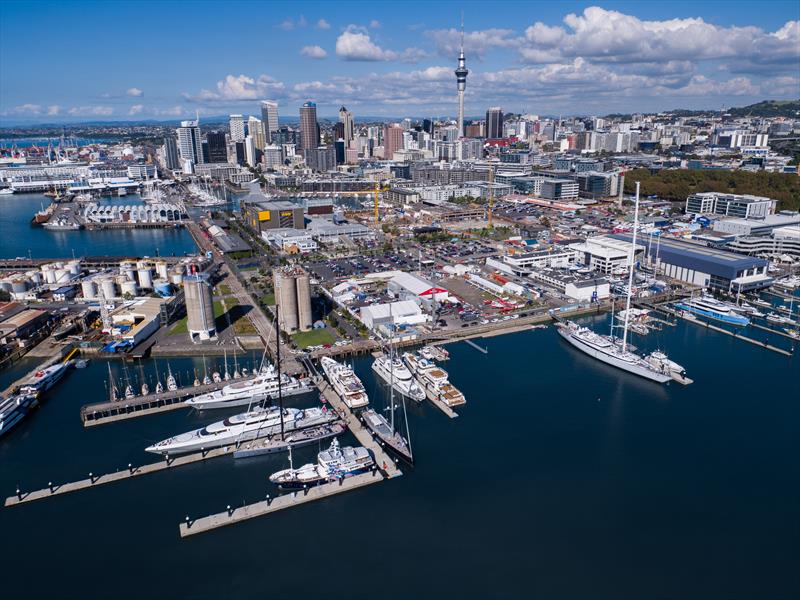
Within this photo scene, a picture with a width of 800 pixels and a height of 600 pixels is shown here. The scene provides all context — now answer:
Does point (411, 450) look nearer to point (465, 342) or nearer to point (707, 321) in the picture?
point (465, 342)

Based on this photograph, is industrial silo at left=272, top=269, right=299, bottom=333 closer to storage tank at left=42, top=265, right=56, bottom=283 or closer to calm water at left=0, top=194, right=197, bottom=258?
storage tank at left=42, top=265, right=56, bottom=283

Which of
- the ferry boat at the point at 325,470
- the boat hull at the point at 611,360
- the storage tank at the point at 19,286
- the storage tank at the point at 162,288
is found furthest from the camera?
the storage tank at the point at 162,288

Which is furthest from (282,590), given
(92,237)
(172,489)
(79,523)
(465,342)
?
(92,237)

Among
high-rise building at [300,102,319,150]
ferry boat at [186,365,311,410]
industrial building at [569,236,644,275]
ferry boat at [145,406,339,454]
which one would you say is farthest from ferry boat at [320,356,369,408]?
high-rise building at [300,102,319,150]

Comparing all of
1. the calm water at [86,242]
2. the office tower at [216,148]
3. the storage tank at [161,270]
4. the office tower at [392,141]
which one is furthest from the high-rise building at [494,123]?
the storage tank at [161,270]

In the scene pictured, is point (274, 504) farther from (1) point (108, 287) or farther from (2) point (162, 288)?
(1) point (108, 287)

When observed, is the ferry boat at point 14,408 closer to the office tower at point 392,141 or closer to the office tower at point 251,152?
the office tower at point 251,152

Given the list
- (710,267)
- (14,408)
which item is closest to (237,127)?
(710,267)

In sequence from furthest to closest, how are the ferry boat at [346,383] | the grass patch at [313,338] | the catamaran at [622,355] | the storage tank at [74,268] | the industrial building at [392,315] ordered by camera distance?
the storage tank at [74,268], the industrial building at [392,315], the grass patch at [313,338], the catamaran at [622,355], the ferry boat at [346,383]
